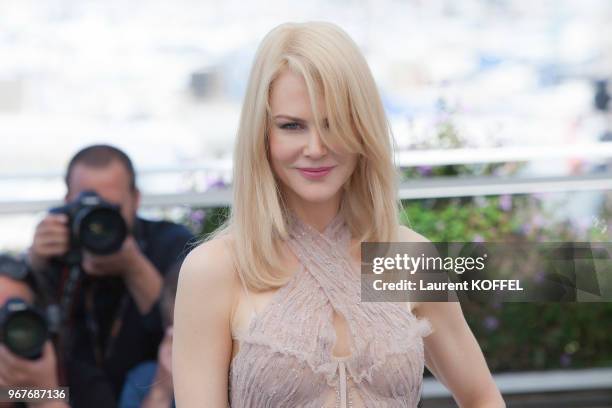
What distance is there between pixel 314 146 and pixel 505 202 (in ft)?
6.84

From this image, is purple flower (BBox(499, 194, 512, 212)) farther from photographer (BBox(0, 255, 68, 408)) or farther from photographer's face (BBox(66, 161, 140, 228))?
photographer (BBox(0, 255, 68, 408))

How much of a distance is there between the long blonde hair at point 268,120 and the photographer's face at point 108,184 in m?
1.44

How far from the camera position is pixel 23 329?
2.63 m

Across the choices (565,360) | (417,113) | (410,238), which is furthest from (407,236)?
(565,360)

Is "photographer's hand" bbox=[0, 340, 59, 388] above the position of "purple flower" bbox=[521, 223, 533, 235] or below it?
below

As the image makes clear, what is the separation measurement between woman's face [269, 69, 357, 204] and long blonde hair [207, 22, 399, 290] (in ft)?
0.04

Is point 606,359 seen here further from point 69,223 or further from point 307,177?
point 307,177

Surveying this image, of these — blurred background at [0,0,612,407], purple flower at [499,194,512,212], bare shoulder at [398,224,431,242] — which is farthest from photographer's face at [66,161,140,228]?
bare shoulder at [398,224,431,242]

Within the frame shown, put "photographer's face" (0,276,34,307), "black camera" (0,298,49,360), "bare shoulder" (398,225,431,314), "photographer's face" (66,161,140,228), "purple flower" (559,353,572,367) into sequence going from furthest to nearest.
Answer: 1. "purple flower" (559,353,572,367)
2. "photographer's face" (66,161,140,228)
3. "photographer's face" (0,276,34,307)
4. "black camera" (0,298,49,360)
5. "bare shoulder" (398,225,431,314)

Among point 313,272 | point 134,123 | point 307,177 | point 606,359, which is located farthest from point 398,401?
point 606,359

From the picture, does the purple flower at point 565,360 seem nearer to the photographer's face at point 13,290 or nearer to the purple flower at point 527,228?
the purple flower at point 527,228

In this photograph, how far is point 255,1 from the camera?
3123 millimetres

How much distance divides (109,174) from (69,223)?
0.18 m

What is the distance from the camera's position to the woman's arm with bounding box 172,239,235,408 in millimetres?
1387
